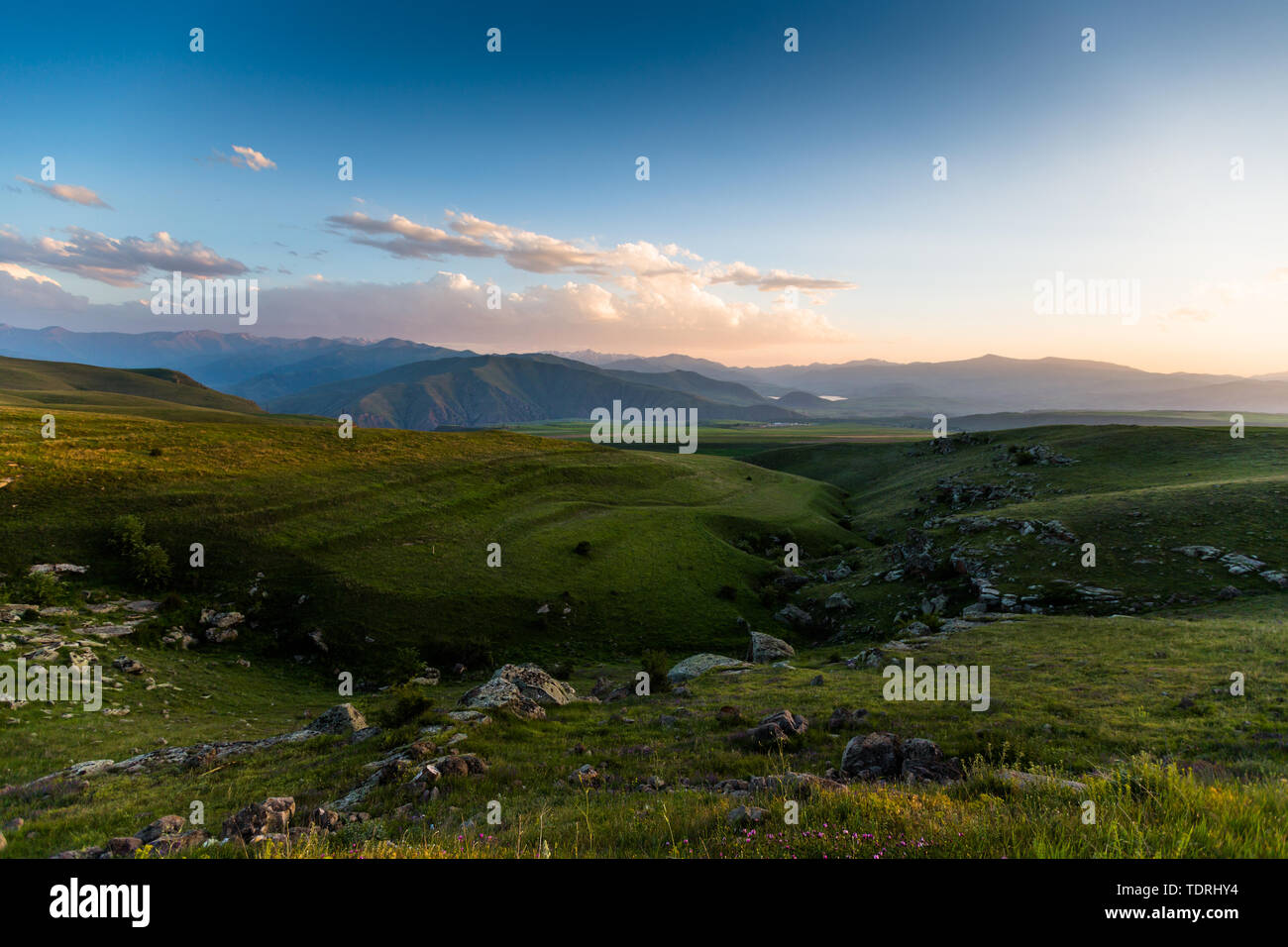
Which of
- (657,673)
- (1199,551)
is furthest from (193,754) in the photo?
(1199,551)

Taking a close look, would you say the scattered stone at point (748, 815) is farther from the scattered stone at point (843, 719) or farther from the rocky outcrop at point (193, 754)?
the rocky outcrop at point (193, 754)

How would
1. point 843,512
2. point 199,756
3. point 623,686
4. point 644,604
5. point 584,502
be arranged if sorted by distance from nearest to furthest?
point 199,756
point 623,686
point 644,604
point 584,502
point 843,512

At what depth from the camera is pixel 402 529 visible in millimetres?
47031

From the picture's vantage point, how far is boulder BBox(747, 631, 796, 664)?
104 feet

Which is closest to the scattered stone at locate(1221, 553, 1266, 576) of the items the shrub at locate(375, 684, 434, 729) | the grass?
the grass

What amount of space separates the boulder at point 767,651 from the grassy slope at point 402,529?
455 cm

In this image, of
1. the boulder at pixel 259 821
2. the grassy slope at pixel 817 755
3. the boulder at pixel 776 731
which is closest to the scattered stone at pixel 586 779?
the grassy slope at pixel 817 755

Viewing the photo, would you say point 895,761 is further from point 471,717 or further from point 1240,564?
point 1240,564

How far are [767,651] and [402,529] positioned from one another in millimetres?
34850

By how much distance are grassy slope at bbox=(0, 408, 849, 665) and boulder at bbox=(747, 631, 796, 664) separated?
14.9 feet

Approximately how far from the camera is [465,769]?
1330 cm
